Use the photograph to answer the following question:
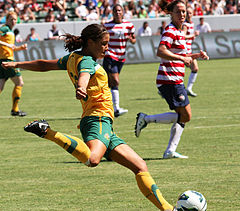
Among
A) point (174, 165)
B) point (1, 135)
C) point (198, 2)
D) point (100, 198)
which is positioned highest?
point (100, 198)

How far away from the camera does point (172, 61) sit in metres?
9.64

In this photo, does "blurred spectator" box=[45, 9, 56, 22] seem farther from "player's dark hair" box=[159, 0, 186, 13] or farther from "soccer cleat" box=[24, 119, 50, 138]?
"soccer cleat" box=[24, 119, 50, 138]

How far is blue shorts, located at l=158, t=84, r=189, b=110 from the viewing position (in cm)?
941

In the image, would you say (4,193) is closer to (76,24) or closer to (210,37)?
(210,37)

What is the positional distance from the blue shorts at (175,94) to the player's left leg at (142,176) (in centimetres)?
323

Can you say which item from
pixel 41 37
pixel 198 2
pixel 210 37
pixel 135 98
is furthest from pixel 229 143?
pixel 198 2

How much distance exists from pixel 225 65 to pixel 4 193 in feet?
68.0

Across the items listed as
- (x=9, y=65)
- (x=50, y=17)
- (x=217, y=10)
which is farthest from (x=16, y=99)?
(x=217, y=10)

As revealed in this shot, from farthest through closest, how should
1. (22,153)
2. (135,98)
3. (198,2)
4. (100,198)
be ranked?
(198,2) < (135,98) < (22,153) < (100,198)

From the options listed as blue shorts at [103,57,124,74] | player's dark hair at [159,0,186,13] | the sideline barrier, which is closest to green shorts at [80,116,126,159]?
player's dark hair at [159,0,186,13]

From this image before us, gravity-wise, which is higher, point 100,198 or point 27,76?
point 100,198

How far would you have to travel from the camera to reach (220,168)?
854cm

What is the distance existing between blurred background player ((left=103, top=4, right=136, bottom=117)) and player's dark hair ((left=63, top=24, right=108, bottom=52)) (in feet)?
26.0

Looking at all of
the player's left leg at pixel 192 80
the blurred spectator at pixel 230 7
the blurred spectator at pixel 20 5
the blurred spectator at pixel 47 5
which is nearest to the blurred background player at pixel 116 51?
the player's left leg at pixel 192 80
